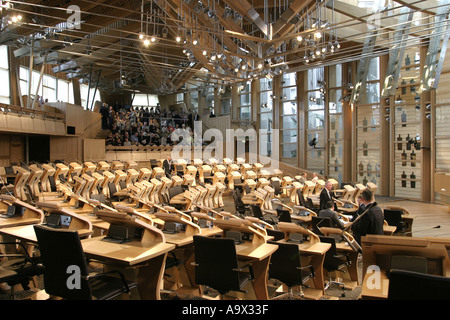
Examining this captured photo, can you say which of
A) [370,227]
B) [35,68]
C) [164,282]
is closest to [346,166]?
[370,227]

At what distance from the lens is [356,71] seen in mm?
19203

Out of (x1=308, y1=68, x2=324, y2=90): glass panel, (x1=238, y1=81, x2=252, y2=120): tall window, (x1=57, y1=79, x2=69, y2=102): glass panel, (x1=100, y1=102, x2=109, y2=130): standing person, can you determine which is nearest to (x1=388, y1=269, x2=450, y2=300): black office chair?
(x1=100, y1=102, x2=109, y2=130): standing person

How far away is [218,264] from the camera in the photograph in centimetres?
353

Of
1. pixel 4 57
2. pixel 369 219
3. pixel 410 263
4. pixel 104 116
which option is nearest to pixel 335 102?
pixel 104 116

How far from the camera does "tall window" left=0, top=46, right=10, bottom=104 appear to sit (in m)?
18.0

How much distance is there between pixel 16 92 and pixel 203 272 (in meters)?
18.6

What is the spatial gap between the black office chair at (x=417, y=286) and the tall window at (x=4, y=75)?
20.2 m

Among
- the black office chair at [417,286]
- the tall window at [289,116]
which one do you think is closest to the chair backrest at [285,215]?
the black office chair at [417,286]

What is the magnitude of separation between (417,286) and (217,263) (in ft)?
6.40

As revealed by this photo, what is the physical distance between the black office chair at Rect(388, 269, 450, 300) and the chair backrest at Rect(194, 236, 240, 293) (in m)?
1.65

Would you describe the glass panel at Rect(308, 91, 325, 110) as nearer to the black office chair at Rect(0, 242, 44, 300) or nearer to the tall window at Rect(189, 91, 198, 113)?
the tall window at Rect(189, 91, 198, 113)

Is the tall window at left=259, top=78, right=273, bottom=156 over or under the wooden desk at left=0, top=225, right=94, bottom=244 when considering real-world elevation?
over

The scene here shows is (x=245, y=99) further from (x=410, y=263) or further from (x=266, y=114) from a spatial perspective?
(x=410, y=263)
